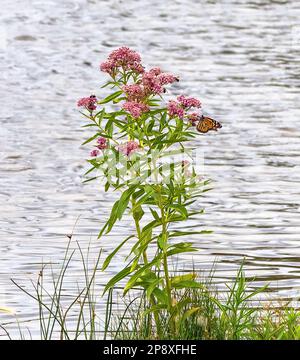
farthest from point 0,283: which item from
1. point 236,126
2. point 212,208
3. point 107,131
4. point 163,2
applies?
point 163,2

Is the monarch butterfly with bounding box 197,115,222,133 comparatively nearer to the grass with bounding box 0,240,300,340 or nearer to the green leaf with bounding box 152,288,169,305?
the grass with bounding box 0,240,300,340

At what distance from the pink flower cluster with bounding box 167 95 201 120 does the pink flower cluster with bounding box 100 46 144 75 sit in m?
0.23

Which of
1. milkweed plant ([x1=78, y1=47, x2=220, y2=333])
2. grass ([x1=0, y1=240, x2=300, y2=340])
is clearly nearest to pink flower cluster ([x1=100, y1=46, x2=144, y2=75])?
milkweed plant ([x1=78, y1=47, x2=220, y2=333])

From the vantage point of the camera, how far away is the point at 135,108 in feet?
21.6

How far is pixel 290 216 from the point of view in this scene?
10773 mm

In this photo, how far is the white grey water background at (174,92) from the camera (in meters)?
9.74

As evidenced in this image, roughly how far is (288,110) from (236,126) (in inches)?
30.8

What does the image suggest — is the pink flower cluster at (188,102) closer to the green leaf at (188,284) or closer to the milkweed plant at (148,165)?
the milkweed plant at (148,165)

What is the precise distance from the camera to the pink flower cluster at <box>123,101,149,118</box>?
657cm

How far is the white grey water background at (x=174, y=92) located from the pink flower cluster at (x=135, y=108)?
1.53 meters

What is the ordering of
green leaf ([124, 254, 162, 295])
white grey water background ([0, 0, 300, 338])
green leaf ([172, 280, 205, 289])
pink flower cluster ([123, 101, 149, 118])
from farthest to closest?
white grey water background ([0, 0, 300, 338]) < green leaf ([172, 280, 205, 289]) < green leaf ([124, 254, 162, 295]) < pink flower cluster ([123, 101, 149, 118])

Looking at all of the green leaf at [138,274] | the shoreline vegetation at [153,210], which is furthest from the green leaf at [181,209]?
the green leaf at [138,274]

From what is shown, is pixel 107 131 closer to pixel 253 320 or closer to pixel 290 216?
pixel 253 320

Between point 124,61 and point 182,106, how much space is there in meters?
0.32
